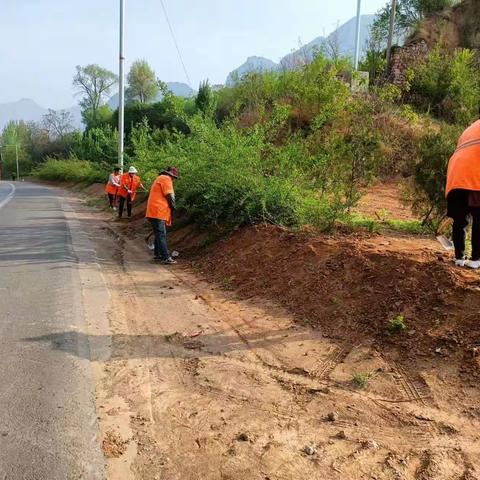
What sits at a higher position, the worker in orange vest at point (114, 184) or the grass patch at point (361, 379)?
the worker in orange vest at point (114, 184)

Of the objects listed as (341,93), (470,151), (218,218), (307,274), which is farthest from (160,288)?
(341,93)

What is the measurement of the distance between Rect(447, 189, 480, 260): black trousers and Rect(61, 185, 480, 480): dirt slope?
0.34 meters

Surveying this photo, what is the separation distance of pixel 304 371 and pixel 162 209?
577 centimetres

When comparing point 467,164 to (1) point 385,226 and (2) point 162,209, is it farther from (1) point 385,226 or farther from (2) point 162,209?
(2) point 162,209

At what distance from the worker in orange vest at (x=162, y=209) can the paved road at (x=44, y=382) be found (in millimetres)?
1777

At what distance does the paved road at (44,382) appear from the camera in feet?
10.6

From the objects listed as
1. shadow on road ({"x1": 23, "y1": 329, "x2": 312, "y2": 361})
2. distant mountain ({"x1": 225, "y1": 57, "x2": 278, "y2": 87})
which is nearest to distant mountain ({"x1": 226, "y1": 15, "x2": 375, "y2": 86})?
distant mountain ({"x1": 225, "y1": 57, "x2": 278, "y2": 87})

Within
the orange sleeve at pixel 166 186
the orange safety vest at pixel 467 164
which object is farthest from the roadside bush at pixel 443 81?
the orange safety vest at pixel 467 164

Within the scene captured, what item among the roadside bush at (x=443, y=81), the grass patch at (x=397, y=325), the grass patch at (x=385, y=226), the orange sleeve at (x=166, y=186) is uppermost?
the roadside bush at (x=443, y=81)

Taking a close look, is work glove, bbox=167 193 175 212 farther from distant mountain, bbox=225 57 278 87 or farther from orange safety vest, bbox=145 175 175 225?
distant mountain, bbox=225 57 278 87

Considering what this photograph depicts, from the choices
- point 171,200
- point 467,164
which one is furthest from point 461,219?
point 171,200

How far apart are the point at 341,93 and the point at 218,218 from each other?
4.22m

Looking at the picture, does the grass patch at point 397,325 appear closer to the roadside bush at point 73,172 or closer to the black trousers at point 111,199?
the black trousers at point 111,199

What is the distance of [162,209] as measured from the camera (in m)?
9.75
